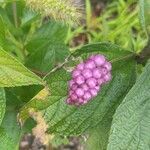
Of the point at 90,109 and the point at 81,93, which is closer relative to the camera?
the point at 81,93

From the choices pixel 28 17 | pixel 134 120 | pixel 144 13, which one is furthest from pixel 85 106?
pixel 28 17

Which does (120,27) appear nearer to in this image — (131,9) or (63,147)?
(131,9)

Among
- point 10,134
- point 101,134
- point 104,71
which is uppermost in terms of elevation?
point 104,71

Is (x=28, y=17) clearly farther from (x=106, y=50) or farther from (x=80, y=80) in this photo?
(x=80, y=80)

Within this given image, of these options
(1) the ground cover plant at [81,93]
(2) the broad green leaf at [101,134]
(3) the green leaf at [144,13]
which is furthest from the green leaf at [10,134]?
(3) the green leaf at [144,13]

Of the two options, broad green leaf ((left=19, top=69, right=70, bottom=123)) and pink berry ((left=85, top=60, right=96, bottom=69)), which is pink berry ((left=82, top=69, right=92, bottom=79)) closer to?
pink berry ((left=85, top=60, right=96, bottom=69))

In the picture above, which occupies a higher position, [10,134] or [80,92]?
[80,92]
